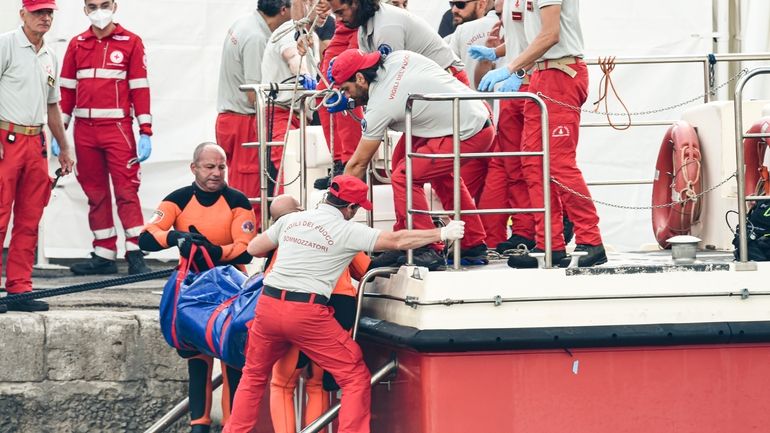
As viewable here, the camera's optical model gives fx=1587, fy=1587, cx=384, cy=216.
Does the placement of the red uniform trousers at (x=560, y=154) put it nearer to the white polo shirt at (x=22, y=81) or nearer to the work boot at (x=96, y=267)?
the white polo shirt at (x=22, y=81)

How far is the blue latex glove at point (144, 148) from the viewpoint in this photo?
34.4 feet

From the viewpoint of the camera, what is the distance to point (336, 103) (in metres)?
7.49

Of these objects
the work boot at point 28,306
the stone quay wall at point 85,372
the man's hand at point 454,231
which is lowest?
the stone quay wall at point 85,372

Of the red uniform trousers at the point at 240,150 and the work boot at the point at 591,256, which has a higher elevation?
the red uniform trousers at the point at 240,150

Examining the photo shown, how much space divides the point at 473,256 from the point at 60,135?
349 centimetres

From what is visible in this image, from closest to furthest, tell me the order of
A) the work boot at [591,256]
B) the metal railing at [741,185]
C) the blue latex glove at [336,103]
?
the metal railing at [741,185] < the work boot at [591,256] < the blue latex glove at [336,103]

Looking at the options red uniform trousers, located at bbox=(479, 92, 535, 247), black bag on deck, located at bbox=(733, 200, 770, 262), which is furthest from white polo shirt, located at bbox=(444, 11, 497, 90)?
black bag on deck, located at bbox=(733, 200, 770, 262)

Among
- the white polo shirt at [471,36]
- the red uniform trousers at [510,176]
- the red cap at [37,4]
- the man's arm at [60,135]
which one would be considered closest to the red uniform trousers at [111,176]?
the man's arm at [60,135]

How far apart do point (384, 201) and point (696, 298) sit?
6.15ft

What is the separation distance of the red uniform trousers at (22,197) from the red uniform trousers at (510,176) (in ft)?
9.05

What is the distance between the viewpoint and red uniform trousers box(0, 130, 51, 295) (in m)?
9.20

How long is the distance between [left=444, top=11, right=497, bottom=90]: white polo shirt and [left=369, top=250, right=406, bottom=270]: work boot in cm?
207

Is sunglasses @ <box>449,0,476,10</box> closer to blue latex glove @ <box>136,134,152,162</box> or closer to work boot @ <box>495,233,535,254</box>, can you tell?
work boot @ <box>495,233,535,254</box>

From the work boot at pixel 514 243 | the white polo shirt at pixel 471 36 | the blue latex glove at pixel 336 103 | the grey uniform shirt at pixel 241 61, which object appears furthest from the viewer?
the grey uniform shirt at pixel 241 61
